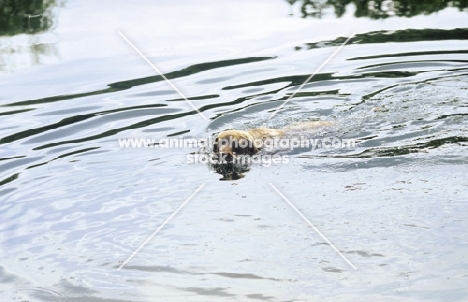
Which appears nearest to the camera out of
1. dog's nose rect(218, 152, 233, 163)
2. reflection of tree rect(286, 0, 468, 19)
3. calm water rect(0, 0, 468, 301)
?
calm water rect(0, 0, 468, 301)

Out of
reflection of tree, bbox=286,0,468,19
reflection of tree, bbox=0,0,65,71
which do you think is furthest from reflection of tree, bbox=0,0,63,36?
reflection of tree, bbox=286,0,468,19

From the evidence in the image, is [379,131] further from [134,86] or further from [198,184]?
[134,86]

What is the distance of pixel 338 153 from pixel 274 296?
3696 millimetres

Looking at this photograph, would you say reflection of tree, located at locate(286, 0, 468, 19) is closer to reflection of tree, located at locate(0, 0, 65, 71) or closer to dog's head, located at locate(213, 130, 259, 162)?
reflection of tree, located at locate(0, 0, 65, 71)

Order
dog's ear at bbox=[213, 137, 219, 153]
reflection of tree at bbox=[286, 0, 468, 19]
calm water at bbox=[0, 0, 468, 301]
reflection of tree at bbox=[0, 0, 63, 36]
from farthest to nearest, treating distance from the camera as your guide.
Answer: reflection of tree at bbox=[286, 0, 468, 19], reflection of tree at bbox=[0, 0, 63, 36], dog's ear at bbox=[213, 137, 219, 153], calm water at bbox=[0, 0, 468, 301]

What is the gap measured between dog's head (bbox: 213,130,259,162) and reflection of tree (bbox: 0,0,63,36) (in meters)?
6.53

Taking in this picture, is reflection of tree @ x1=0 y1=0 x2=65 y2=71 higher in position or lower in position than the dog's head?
higher

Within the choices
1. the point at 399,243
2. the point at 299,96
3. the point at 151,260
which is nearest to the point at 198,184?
the point at 151,260

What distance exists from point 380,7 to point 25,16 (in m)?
6.53

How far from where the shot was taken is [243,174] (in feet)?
32.1

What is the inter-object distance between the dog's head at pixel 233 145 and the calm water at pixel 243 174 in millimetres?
342

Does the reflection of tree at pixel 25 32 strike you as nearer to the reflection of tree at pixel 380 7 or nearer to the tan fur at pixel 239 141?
the reflection of tree at pixel 380 7

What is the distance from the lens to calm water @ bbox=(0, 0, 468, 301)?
723 cm

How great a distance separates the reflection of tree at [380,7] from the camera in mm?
16203
